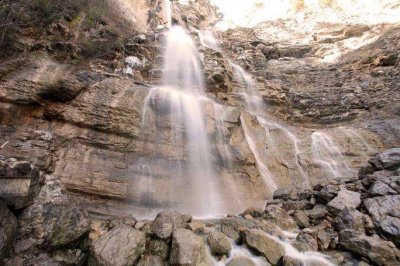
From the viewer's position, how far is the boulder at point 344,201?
5692 millimetres

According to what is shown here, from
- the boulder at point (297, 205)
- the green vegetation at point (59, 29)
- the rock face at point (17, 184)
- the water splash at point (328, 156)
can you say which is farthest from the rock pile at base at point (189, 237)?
the green vegetation at point (59, 29)

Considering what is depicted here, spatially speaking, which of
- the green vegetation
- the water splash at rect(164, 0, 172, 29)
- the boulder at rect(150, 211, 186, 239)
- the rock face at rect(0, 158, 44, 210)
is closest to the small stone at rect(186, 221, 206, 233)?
the boulder at rect(150, 211, 186, 239)

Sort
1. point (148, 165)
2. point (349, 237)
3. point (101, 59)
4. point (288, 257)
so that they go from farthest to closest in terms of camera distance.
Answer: point (101, 59)
point (148, 165)
point (349, 237)
point (288, 257)

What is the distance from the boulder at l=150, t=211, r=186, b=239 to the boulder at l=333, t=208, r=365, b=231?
353 centimetres

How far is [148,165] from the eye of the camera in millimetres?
7250

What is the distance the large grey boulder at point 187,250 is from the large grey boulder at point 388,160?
20.0ft

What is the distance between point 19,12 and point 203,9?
107ft

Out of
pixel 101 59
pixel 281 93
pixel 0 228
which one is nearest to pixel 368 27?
pixel 281 93

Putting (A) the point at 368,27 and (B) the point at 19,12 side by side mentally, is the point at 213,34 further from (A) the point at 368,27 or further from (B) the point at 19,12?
(B) the point at 19,12

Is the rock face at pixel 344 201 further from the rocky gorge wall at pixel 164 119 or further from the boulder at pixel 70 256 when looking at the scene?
the boulder at pixel 70 256

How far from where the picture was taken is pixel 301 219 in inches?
229

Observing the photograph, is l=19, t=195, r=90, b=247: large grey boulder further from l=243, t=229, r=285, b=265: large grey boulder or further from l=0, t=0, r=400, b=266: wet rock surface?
l=243, t=229, r=285, b=265: large grey boulder

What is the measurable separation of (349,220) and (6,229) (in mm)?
6678

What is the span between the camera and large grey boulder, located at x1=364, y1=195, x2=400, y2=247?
4.54 metres
